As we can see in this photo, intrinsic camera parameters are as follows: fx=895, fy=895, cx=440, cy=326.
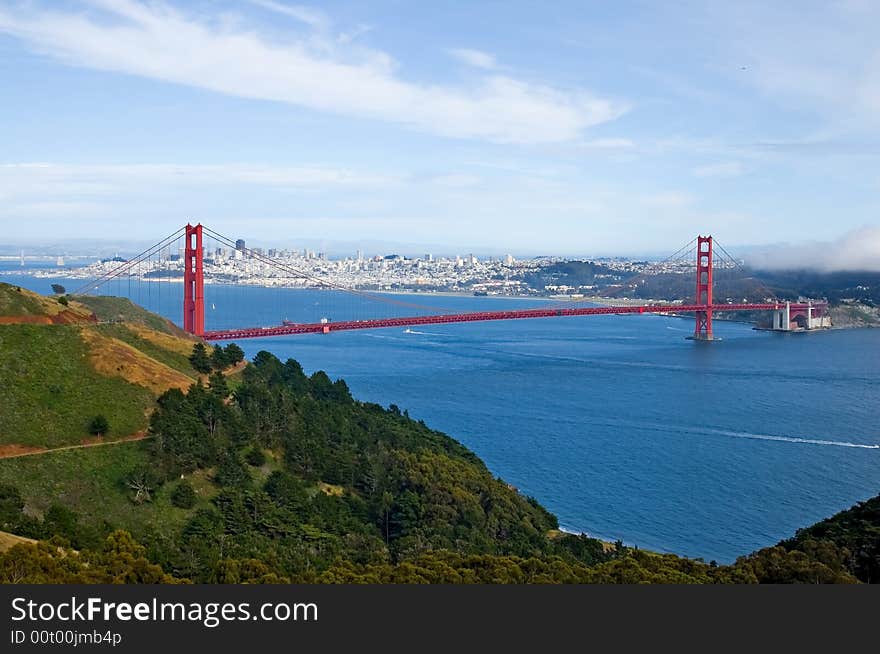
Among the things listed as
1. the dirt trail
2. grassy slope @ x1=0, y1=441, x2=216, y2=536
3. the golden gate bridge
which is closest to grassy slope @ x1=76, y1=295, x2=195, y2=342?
the golden gate bridge

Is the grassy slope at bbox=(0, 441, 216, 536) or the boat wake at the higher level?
the grassy slope at bbox=(0, 441, 216, 536)

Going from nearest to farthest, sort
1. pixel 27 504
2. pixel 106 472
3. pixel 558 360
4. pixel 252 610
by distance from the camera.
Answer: pixel 252 610 → pixel 27 504 → pixel 106 472 → pixel 558 360

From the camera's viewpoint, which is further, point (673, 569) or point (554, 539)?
point (554, 539)

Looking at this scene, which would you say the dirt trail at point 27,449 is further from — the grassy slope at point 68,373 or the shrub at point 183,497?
the shrub at point 183,497

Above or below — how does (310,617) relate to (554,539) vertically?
above

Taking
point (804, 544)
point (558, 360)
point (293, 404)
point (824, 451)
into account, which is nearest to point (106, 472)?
point (293, 404)

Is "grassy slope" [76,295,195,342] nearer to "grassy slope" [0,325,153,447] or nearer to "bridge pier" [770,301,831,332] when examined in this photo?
"grassy slope" [0,325,153,447]

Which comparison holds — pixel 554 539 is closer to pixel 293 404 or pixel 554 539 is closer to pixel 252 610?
pixel 293 404
